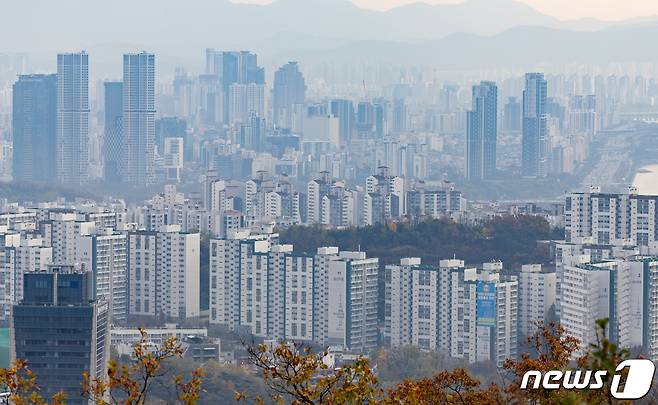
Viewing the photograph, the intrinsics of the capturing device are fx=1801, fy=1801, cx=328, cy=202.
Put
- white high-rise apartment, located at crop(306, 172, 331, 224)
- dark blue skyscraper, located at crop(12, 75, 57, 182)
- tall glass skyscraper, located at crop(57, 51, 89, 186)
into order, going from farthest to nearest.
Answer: dark blue skyscraper, located at crop(12, 75, 57, 182) < tall glass skyscraper, located at crop(57, 51, 89, 186) < white high-rise apartment, located at crop(306, 172, 331, 224)

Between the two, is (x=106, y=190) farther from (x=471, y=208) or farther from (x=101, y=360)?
(x=101, y=360)

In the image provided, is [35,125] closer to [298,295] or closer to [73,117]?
[73,117]

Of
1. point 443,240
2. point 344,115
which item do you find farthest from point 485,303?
point 344,115

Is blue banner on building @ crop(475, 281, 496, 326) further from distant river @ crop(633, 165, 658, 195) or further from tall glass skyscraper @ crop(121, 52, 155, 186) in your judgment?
tall glass skyscraper @ crop(121, 52, 155, 186)

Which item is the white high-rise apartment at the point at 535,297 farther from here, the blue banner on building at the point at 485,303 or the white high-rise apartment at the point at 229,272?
the white high-rise apartment at the point at 229,272

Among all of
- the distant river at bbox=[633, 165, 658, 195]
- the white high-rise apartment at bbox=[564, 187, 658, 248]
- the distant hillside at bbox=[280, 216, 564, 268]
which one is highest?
the distant river at bbox=[633, 165, 658, 195]

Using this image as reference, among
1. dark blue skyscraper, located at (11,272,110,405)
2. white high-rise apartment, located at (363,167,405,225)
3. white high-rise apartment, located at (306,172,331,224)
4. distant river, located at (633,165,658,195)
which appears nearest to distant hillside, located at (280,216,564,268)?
distant river, located at (633,165,658,195)

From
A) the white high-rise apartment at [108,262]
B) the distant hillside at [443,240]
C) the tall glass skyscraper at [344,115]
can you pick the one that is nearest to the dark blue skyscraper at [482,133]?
the tall glass skyscraper at [344,115]
